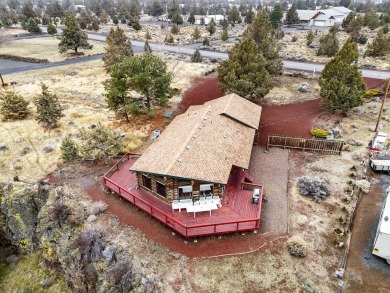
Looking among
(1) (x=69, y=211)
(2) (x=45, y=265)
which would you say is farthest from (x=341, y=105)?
(2) (x=45, y=265)

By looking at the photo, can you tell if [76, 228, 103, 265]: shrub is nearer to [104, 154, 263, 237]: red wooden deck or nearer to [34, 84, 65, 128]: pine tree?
[104, 154, 263, 237]: red wooden deck

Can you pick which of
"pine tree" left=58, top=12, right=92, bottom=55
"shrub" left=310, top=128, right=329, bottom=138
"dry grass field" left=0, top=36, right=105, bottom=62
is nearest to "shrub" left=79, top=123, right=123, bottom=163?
"shrub" left=310, top=128, right=329, bottom=138

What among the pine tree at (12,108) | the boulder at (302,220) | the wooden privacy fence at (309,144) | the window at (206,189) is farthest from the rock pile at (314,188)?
the pine tree at (12,108)

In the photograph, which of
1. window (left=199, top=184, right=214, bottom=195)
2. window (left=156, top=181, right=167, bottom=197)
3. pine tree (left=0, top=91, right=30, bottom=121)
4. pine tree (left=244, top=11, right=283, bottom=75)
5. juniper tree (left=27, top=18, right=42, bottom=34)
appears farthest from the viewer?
juniper tree (left=27, top=18, right=42, bottom=34)

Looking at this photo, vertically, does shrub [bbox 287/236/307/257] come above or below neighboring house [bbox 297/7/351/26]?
below

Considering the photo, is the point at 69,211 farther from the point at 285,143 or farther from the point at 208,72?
the point at 208,72
